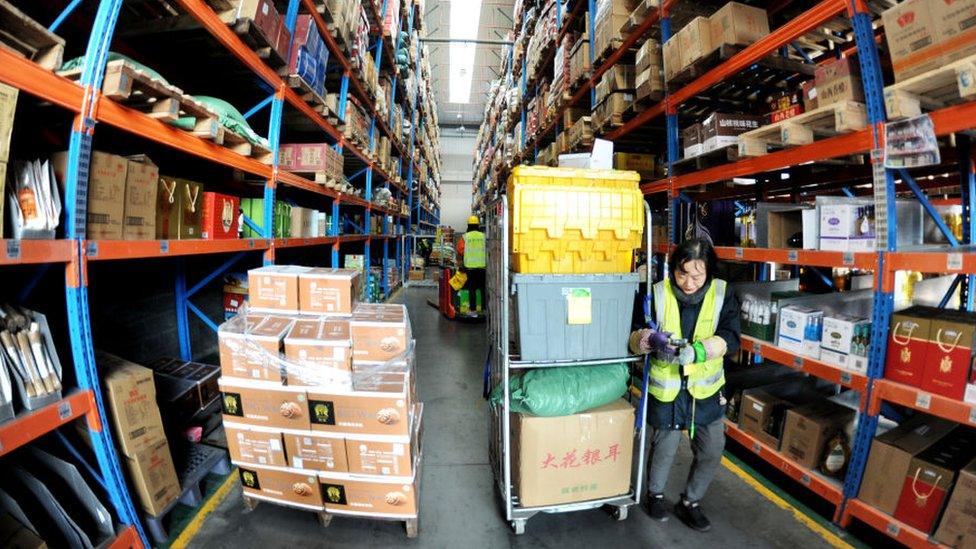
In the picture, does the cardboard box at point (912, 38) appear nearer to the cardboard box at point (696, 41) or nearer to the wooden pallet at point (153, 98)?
the cardboard box at point (696, 41)

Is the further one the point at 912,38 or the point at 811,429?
the point at 811,429

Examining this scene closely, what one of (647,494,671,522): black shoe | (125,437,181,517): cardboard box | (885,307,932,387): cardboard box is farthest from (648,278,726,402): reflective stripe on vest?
(125,437,181,517): cardboard box

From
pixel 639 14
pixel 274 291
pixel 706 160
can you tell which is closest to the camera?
pixel 274 291

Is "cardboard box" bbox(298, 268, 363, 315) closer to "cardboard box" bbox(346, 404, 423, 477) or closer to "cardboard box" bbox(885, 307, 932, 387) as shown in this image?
"cardboard box" bbox(346, 404, 423, 477)

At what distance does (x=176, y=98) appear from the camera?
2.42 metres

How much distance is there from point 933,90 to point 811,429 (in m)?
2.16

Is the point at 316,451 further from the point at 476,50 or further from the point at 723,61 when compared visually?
the point at 476,50

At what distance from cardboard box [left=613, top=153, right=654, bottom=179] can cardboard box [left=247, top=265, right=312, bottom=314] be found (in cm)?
→ 415

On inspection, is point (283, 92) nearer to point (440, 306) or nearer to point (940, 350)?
point (940, 350)

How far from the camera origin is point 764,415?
3.22 metres

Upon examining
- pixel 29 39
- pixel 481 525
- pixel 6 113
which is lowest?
pixel 481 525

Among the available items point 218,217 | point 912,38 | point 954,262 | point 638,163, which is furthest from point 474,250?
point 954,262

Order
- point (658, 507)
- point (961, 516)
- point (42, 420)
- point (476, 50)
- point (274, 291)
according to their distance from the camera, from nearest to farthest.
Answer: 1. point (42, 420)
2. point (961, 516)
3. point (658, 507)
4. point (274, 291)
5. point (476, 50)

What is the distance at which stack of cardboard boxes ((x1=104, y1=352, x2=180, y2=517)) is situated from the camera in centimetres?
216
